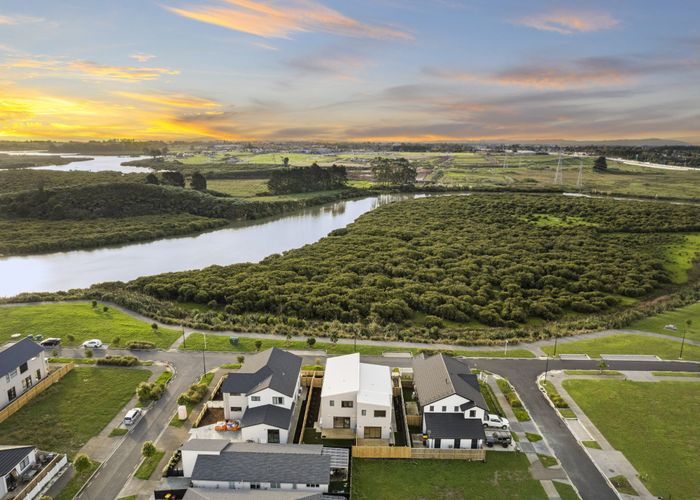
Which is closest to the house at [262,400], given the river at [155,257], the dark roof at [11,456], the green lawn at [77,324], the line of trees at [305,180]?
the dark roof at [11,456]

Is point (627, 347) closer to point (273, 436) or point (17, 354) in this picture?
point (273, 436)

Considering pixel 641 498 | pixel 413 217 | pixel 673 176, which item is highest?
pixel 673 176

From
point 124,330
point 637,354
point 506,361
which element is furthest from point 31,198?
point 637,354

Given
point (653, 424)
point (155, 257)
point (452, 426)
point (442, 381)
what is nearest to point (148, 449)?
point (452, 426)

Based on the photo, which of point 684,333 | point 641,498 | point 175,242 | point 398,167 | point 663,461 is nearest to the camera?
point 641,498

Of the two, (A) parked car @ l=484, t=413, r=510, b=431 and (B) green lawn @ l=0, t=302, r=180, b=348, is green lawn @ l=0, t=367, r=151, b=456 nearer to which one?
(B) green lawn @ l=0, t=302, r=180, b=348

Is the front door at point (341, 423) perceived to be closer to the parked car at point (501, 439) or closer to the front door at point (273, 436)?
the front door at point (273, 436)

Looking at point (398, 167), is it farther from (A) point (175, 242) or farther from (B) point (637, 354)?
(B) point (637, 354)

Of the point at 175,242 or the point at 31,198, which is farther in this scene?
the point at 31,198

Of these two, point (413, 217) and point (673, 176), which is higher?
point (673, 176)
